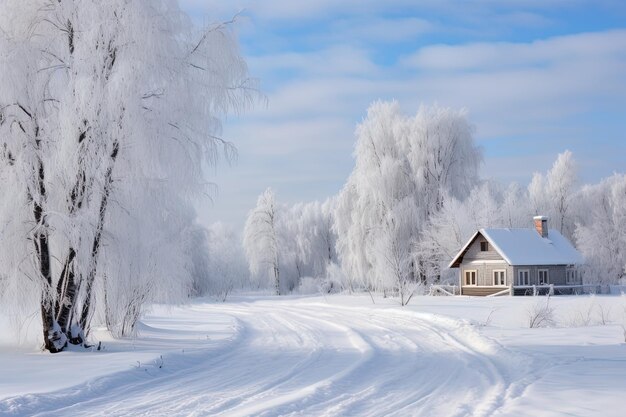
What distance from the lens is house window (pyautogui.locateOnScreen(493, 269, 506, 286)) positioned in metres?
46.3

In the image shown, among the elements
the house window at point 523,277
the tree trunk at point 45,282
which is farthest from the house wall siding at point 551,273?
the tree trunk at point 45,282

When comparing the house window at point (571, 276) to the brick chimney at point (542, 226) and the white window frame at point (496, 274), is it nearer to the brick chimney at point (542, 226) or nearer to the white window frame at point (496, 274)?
the brick chimney at point (542, 226)

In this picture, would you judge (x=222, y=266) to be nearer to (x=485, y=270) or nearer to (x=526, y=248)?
(x=485, y=270)

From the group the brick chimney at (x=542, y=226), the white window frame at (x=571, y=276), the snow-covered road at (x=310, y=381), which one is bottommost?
the snow-covered road at (x=310, y=381)

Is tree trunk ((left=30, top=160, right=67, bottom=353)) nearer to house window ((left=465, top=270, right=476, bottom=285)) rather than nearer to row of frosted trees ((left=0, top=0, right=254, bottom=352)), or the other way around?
row of frosted trees ((left=0, top=0, right=254, bottom=352))

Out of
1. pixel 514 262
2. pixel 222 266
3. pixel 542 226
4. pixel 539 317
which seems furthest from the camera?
pixel 222 266

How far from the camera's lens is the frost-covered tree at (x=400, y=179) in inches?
1903

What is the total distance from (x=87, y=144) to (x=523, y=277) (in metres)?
36.2

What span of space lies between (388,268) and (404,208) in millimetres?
7347

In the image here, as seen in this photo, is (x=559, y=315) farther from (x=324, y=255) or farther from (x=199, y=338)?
(x=324, y=255)

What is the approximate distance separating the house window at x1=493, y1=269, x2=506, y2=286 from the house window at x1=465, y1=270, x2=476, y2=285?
1.69 meters

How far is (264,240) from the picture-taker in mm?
69062

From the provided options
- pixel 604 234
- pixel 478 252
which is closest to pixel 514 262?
pixel 478 252

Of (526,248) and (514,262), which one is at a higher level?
(526,248)
